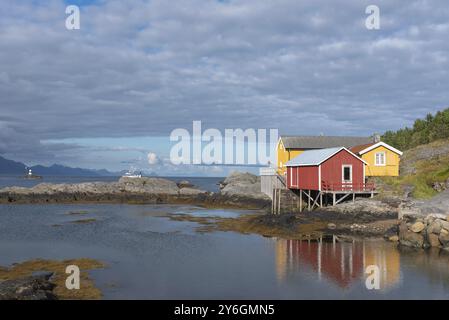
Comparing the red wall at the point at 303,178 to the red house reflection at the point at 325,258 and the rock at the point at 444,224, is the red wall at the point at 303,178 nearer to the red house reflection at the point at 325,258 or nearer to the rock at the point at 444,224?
the red house reflection at the point at 325,258

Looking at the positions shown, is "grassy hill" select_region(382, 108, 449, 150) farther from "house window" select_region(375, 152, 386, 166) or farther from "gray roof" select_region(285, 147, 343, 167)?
"gray roof" select_region(285, 147, 343, 167)

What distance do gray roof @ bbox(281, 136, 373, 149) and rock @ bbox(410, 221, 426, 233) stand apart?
2447 cm

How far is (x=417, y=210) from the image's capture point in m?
33.3

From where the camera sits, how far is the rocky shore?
6612 cm

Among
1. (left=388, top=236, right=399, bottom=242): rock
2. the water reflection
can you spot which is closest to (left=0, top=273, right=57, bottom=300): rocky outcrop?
the water reflection

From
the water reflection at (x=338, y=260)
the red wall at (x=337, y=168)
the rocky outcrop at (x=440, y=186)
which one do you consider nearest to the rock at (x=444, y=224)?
the water reflection at (x=338, y=260)

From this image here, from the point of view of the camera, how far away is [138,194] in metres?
75.9

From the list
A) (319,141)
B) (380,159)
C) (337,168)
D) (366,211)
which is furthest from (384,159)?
(319,141)

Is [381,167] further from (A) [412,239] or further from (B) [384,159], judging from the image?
(A) [412,239]

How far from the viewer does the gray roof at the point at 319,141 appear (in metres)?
55.1

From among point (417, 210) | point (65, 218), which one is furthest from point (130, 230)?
point (417, 210)

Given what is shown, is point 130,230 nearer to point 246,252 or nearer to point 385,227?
point 246,252
